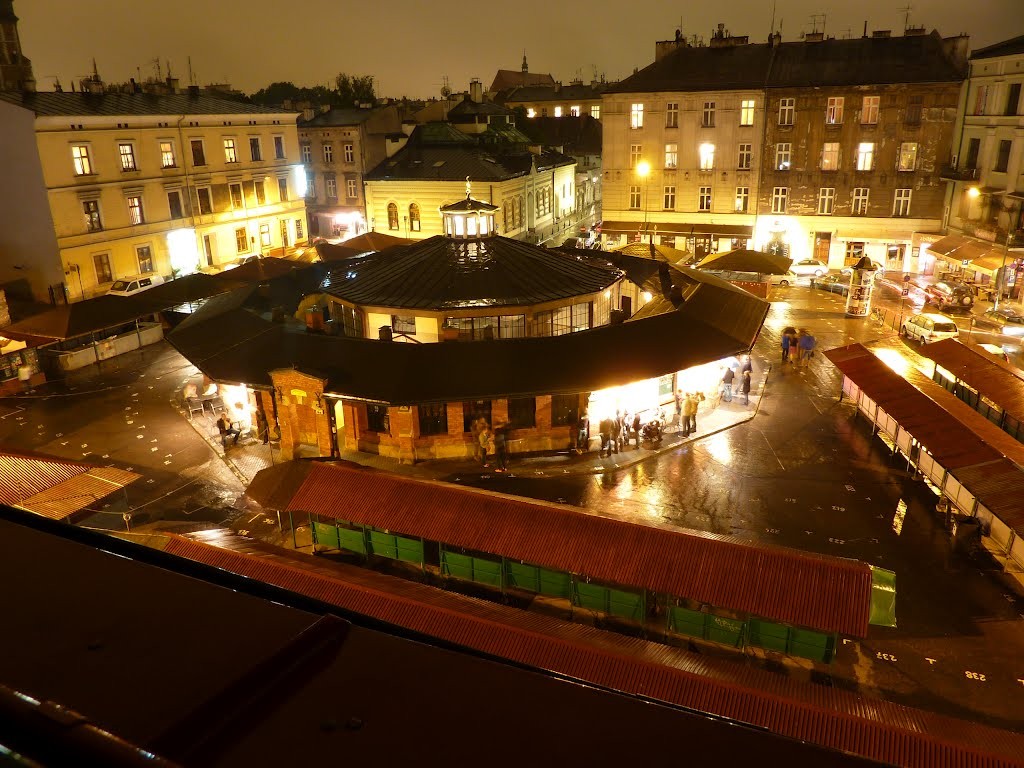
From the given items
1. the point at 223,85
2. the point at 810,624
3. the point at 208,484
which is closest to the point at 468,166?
the point at 208,484

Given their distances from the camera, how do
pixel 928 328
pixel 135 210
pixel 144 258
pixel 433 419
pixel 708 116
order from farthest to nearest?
1. pixel 708 116
2. pixel 144 258
3. pixel 135 210
4. pixel 928 328
5. pixel 433 419

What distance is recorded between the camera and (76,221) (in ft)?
136

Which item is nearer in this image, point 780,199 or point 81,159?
point 81,159

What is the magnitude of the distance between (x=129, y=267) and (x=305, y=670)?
161ft

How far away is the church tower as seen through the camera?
165 ft

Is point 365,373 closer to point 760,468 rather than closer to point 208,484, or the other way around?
point 208,484

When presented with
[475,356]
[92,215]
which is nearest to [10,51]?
[92,215]

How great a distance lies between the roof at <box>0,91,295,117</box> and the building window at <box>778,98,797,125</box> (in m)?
36.8

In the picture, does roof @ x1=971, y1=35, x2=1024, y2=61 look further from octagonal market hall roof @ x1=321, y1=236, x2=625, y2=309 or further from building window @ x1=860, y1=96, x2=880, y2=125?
octagonal market hall roof @ x1=321, y1=236, x2=625, y2=309

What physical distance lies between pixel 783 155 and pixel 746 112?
4.12 metres

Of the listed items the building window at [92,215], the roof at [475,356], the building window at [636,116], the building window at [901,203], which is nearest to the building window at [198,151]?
the building window at [92,215]

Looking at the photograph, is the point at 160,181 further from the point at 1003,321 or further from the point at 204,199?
the point at 1003,321

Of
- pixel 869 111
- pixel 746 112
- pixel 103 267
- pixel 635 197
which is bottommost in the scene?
pixel 103 267

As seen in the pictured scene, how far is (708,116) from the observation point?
52531mm
